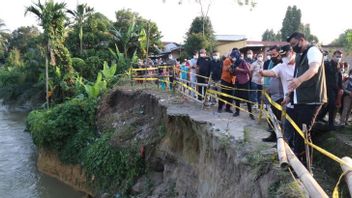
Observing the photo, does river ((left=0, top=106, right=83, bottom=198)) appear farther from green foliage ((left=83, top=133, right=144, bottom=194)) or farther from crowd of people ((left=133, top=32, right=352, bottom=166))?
crowd of people ((left=133, top=32, right=352, bottom=166))

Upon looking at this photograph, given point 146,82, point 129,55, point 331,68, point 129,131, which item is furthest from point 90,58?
point 331,68

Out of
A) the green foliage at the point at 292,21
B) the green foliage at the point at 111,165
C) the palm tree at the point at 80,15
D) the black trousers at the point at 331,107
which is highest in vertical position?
the green foliage at the point at 292,21

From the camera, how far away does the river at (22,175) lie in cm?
1466

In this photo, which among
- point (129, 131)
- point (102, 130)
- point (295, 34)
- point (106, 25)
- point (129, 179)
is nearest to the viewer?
point (295, 34)

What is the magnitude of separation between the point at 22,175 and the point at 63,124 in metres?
3.12

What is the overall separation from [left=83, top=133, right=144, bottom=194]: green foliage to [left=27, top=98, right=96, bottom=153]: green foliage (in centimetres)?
217

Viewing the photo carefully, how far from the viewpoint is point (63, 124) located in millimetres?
15430

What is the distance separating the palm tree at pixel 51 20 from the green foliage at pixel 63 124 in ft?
22.2

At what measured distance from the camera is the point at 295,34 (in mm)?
5062

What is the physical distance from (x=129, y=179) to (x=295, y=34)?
24.1 ft

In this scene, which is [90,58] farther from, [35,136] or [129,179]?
[129,179]

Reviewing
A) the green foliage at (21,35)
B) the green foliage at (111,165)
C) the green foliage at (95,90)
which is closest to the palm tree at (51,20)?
the green foliage at (95,90)

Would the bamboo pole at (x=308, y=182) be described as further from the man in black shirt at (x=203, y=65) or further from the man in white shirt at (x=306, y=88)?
the man in black shirt at (x=203, y=65)

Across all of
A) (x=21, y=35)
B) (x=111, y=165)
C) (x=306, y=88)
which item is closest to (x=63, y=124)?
(x=111, y=165)
